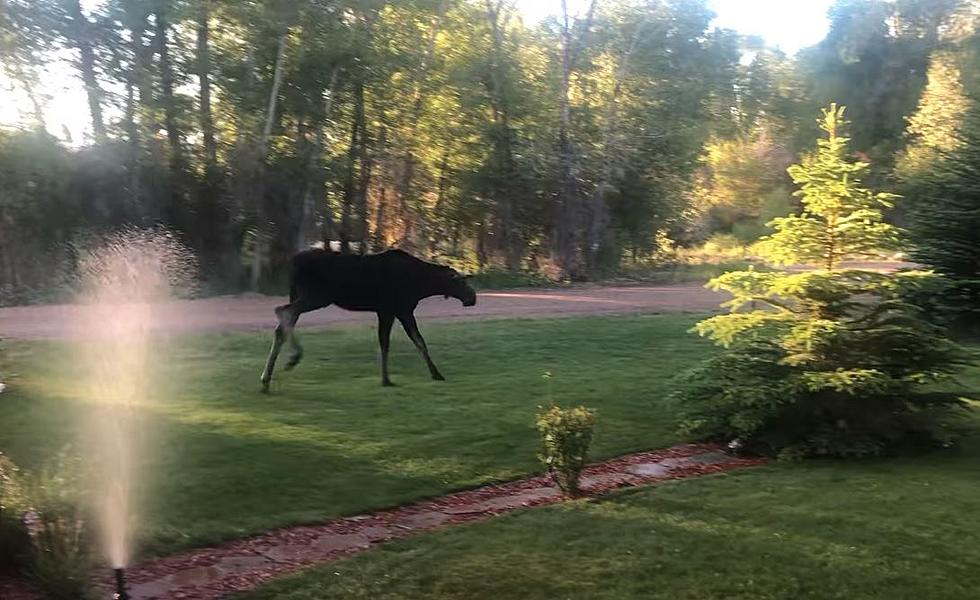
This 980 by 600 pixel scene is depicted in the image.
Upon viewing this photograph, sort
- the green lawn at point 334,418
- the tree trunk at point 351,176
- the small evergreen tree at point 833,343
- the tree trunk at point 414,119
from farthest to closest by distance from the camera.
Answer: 1. the tree trunk at point 414,119
2. the tree trunk at point 351,176
3. the small evergreen tree at point 833,343
4. the green lawn at point 334,418

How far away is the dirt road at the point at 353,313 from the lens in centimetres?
1543

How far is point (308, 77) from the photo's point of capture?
22.5 metres

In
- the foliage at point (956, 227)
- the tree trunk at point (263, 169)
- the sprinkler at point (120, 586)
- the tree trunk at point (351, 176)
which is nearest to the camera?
the sprinkler at point (120, 586)

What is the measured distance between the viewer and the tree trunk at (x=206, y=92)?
21.4 m

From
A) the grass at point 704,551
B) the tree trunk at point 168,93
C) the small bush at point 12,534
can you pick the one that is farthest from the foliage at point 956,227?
the tree trunk at point 168,93

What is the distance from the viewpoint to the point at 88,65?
66.0 ft

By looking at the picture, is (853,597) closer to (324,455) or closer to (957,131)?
(324,455)

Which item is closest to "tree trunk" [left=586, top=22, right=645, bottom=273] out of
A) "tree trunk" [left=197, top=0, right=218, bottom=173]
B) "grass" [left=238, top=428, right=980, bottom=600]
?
"tree trunk" [left=197, top=0, right=218, bottom=173]

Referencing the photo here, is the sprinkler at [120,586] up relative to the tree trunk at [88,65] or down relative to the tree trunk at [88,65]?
down

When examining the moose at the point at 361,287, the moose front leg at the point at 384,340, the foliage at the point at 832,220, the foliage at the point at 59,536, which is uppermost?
the foliage at the point at 832,220

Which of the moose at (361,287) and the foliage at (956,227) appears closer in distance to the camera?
the moose at (361,287)

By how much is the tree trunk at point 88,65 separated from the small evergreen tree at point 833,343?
17.8m

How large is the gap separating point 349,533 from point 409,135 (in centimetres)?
2174

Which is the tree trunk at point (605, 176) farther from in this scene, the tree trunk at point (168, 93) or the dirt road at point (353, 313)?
the tree trunk at point (168, 93)
